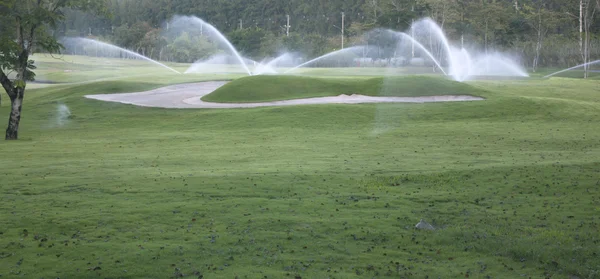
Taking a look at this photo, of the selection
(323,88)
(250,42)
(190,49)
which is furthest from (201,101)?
(190,49)

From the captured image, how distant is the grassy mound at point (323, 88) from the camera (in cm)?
4212

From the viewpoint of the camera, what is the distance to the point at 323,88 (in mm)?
44219

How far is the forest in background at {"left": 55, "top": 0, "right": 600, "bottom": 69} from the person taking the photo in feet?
336

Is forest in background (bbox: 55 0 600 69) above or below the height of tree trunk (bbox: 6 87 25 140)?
above

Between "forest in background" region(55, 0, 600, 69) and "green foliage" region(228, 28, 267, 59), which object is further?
"green foliage" region(228, 28, 267, 59)

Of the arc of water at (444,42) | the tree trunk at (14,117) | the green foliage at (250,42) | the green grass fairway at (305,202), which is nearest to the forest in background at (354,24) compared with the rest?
the green foliage at (250,42)

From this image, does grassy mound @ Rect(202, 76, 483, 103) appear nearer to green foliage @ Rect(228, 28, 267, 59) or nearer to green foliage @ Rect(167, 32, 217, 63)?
green foliage @ Rect(167, 32, 217, 63)

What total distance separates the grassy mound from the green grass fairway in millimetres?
10925

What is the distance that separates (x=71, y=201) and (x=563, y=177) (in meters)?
13.7

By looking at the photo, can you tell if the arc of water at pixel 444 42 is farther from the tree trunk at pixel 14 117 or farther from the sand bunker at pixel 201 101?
the tree trunk at pixel 14 117

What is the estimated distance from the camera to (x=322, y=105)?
3706cm

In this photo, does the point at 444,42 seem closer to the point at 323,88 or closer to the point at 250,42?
the point at 323,88

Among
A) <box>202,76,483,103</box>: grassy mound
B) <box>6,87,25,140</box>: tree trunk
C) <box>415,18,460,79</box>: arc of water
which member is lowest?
<box>6,87,25,140</box>: tree trunk

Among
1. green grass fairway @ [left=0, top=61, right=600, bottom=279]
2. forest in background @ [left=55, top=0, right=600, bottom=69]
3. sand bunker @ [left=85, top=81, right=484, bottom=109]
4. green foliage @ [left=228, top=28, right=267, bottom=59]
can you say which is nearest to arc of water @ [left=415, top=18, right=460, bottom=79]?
forest in background @ [left=55, top=0, right=600, bottom=69]
